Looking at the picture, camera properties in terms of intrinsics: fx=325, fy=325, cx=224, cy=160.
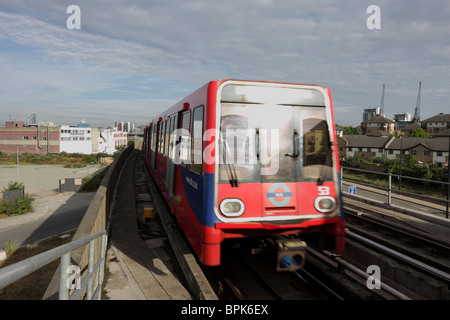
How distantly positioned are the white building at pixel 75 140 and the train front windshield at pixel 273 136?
93170 millimetres

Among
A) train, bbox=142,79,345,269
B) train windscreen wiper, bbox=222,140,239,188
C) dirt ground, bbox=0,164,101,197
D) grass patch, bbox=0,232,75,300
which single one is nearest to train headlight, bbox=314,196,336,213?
train, bbox=142,79,345,269

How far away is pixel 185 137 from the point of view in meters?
7.24

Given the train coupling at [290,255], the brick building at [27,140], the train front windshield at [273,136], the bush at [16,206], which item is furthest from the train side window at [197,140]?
the brick building at [27,140]

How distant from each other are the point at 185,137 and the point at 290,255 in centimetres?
338

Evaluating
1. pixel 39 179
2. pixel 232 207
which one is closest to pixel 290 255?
pixel 232 207

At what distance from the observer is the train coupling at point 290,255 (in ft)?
18.0

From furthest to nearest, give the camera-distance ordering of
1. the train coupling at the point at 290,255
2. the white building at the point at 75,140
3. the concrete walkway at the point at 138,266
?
the white building at the point at 75,140 < the concrete walkway at the point at 138,266 < the train coupling at the point at 290,255

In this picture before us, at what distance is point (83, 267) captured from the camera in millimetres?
4391

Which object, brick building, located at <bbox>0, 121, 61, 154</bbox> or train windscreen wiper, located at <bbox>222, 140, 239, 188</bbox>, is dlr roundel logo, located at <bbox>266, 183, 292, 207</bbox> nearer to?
train windscreen wiper, located at <bbox>222, 140, 239, 188</bbox>

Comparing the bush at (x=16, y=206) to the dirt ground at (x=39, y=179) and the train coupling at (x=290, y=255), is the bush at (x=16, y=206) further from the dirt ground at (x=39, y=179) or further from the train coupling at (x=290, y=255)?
the train coupling at (x=290, y=255)

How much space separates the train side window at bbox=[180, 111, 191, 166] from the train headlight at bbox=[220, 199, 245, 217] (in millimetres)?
1740

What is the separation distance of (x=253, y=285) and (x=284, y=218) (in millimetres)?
1598

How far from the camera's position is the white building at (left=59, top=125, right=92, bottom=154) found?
3554 inches
